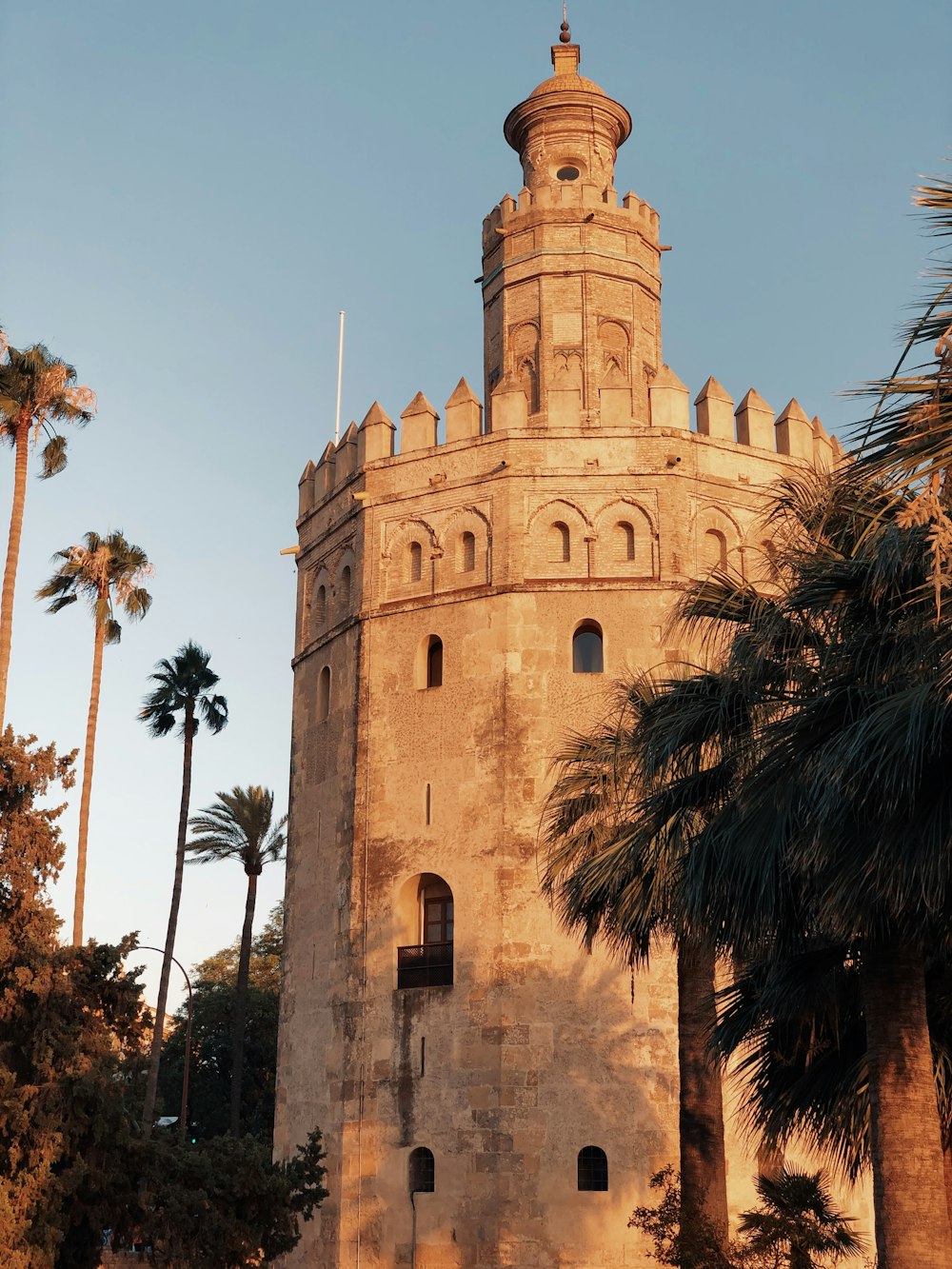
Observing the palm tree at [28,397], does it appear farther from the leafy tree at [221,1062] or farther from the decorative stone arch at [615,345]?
the leafy tree at [221,1062]

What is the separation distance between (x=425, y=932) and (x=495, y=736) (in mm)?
3388

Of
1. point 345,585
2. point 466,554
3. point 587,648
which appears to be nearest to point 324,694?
point 345,585

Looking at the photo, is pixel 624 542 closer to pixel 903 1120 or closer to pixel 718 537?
pixel 718 537

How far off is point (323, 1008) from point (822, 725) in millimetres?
16257

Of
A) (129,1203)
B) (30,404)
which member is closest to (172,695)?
(30,404)

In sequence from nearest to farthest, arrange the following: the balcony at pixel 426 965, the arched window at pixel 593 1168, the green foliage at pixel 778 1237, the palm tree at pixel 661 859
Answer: the palm tree at pixel 661 859, the green foliage at pixel 778 1237, the arched window at pixel 593 1168, the balcony at pixel 426 965

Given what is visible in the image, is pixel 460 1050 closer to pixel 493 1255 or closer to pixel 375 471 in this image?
pixel 493 1255

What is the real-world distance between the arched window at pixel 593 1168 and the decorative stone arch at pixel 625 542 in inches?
355

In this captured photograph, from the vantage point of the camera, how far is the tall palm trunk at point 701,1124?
15483 millimetres

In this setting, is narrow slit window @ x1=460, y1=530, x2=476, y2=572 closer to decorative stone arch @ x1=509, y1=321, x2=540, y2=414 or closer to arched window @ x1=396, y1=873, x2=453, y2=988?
decorative stone arch @ x1=509, y1=321, x2=540, y2=414

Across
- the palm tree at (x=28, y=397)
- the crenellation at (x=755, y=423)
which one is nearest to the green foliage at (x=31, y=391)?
the palm tree at (x=28, y=397)

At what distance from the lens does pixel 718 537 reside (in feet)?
85.4

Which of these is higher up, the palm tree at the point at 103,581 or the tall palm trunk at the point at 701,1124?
the palm tree at the point at 103,581

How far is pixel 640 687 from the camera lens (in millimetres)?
16062
